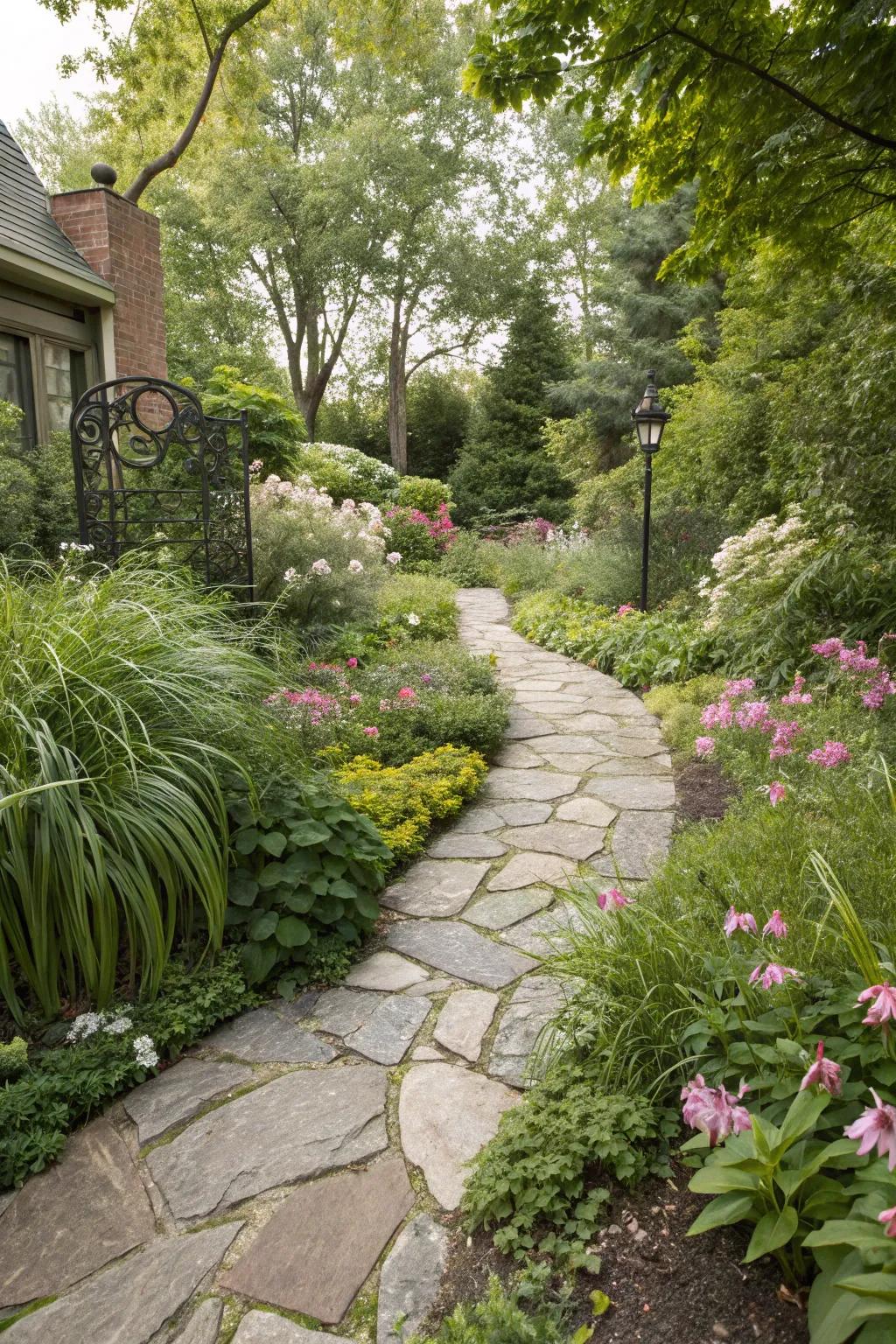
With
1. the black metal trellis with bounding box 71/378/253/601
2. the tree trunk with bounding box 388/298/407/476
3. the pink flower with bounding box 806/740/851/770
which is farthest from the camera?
the tree trunk with bounding box 388/298/407/476

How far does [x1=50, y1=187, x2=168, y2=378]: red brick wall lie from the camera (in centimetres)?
783

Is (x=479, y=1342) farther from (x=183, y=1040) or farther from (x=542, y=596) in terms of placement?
(x=542, y=596)

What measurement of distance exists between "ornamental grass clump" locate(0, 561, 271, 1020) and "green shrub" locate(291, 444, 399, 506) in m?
8.40

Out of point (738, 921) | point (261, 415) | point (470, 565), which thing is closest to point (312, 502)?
point (261, 415)

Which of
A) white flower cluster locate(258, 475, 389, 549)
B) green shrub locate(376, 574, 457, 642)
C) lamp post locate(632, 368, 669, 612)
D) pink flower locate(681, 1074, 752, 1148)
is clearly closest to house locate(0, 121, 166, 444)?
white flower cluster locate(258, 475, 389, 549)

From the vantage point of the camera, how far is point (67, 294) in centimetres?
755

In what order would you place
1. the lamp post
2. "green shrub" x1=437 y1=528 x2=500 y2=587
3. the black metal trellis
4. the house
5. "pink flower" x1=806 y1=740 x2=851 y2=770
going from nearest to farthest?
"pink flower" x1=806 y1=740 x2=851 y2=770
the black metal trellis
the house
the lamp post
"green shrub" x1=437 y1=528 x2=500 y2=587

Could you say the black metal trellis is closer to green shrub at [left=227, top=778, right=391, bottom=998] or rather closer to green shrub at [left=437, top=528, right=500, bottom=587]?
green shrub at [left=227, top=778, right=391, bottom=998]

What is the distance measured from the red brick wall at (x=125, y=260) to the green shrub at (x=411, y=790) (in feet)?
20.5

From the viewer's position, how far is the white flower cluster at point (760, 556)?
17.3 ft

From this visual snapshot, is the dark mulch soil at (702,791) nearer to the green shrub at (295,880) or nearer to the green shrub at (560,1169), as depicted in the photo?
the green shrub at (295,880)

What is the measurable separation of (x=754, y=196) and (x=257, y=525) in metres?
4.28

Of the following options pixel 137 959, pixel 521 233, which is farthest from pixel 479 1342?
pixel 521 233

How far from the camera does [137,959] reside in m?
2.39
